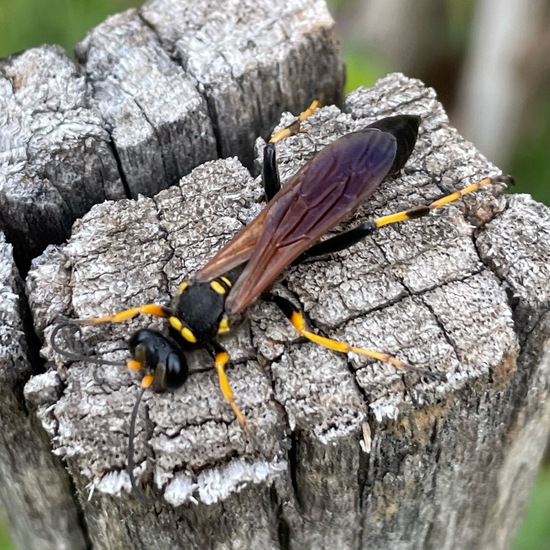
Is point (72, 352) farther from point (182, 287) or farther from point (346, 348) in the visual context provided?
point (346, 348)

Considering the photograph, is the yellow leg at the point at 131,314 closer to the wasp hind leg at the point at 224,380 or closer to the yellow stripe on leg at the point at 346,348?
the wasp hind leg at the point at 224,380

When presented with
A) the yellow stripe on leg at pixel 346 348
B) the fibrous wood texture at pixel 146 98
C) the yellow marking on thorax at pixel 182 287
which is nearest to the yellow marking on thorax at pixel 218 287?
the yellow marking on thorax at pixel 182 287

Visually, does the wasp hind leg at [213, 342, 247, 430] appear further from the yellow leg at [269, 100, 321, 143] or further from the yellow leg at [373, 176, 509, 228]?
the yellow leg at [269, 100, 321, 143]

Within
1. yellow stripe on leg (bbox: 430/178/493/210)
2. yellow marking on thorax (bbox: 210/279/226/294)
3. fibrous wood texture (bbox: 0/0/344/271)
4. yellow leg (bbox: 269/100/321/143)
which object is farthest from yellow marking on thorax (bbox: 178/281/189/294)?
yellow stripe on leg (bbox: 430/178/493/210)

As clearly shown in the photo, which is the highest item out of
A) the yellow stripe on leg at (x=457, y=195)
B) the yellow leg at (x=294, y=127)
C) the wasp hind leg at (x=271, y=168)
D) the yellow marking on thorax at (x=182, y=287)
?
the yellow leg at (x=294, y=127)

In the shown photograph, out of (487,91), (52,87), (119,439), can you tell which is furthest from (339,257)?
(487,91)

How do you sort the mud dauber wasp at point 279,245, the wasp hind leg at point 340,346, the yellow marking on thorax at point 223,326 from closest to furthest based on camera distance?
the wasp hind leg at point 340,346
the mud dauber wasp at point 279,245
the yellow marking on thorax at point 223,326
